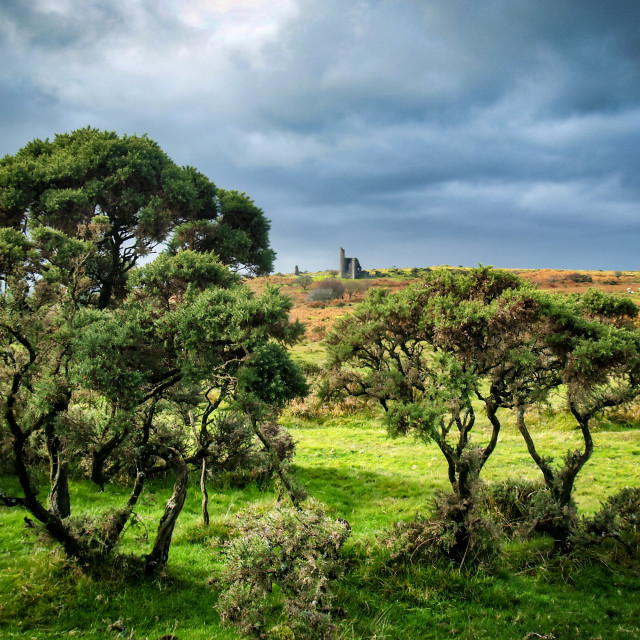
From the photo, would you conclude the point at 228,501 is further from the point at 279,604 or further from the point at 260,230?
the point at 260,230

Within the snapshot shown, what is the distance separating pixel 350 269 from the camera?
122m

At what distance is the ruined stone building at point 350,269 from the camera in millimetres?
120125

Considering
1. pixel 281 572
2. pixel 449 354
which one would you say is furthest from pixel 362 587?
pixel 449 354

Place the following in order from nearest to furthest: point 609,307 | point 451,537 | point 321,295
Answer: point 451,537
point 609,307
point 321,295

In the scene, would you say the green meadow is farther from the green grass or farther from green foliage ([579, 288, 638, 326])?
green foliage ([579, 288, 638, 326])

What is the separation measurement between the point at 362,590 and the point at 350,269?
116 metres

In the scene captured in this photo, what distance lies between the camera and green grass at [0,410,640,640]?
23.4 ft

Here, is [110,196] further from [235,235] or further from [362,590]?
[362,590]

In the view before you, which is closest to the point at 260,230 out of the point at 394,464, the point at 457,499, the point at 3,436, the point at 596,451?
the point at 394,464

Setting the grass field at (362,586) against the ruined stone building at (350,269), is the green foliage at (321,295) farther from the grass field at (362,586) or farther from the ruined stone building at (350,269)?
the grass field at (362,586)

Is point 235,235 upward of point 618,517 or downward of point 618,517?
upward

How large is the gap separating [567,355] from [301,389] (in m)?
6.39

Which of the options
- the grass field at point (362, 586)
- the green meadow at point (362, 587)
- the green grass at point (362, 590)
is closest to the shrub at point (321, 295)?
the grass field at point (362, 586)

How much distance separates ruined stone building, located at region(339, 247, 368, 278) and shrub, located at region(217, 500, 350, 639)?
114198 millimetres
